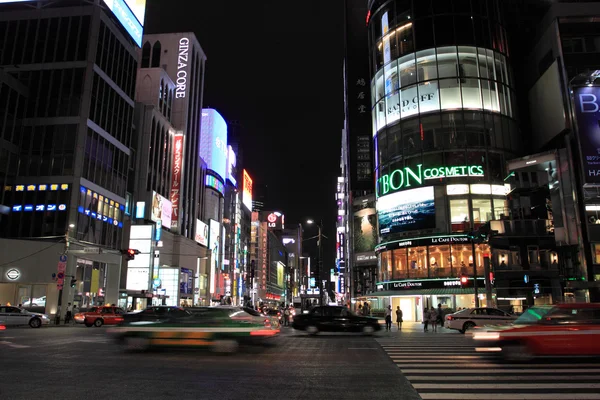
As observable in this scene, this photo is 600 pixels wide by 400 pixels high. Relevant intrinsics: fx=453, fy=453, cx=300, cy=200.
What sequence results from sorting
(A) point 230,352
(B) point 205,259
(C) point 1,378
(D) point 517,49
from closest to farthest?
(C) point 1,378, (A) point 230,352, (D) point 517,49, (B) point 205,259

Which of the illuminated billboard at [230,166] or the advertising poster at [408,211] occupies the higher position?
the illuminated billboard at [230,166]

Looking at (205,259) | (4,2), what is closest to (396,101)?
(4,2)

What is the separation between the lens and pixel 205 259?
81.9m

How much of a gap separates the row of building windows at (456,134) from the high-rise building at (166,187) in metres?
32.5

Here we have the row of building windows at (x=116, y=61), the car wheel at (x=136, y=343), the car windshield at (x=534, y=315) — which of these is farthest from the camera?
the row of building windows at (x=116, y=61)

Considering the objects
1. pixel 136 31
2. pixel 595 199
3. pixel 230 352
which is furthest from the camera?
pixel 136 31

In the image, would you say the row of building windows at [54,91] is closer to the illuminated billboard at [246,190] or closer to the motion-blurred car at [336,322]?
the motion-blurred car at [336,322]

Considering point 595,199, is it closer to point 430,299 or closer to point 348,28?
point 430,299

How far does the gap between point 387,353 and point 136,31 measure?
54.2m

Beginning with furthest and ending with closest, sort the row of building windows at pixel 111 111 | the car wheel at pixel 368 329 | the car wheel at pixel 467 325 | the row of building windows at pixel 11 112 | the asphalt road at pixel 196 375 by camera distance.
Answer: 1. the row of building windows at pixel 111 111
2. the row of building windows at pixel 11 112
3. the car wheel at pixel 467 325
4. the car wheel at pixel 368 329
5. the asphalt road at pixel 196 375

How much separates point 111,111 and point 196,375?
149 ft

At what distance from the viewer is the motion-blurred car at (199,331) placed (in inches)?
544

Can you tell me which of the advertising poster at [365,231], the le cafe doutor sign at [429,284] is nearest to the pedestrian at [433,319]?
the le cafe doutor sign at [429,284]

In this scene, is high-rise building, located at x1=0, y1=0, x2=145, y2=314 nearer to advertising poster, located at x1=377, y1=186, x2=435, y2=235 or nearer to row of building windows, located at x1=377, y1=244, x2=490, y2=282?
advertising poster, located at x1=377, y1=186, x2=435, y2=235
